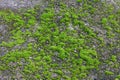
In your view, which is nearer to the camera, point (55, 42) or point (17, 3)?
point (55, 42)

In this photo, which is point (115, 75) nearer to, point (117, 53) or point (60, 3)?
point (117, 53)

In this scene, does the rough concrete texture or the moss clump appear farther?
the rough concrete texture

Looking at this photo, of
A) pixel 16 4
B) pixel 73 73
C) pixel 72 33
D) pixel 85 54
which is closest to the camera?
pixel 73 73

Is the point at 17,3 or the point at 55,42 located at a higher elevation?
the point at 17,3

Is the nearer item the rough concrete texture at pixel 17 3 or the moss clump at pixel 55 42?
the moss clump at pixel 55 42

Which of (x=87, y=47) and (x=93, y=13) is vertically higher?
(x=93, y=13)

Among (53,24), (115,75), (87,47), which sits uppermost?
(53,24)

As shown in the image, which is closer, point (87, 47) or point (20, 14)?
point (87, 47)

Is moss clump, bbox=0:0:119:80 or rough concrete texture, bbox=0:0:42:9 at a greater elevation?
rough concrete texture, bbox=0:0:42:9

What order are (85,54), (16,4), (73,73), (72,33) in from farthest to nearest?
(16,4), (72,33), (85,54), (73,73)

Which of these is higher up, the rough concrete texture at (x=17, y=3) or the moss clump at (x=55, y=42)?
the rough concrete texture at (x=17, y=3)

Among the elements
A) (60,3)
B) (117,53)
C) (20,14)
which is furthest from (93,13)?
(20,14)
